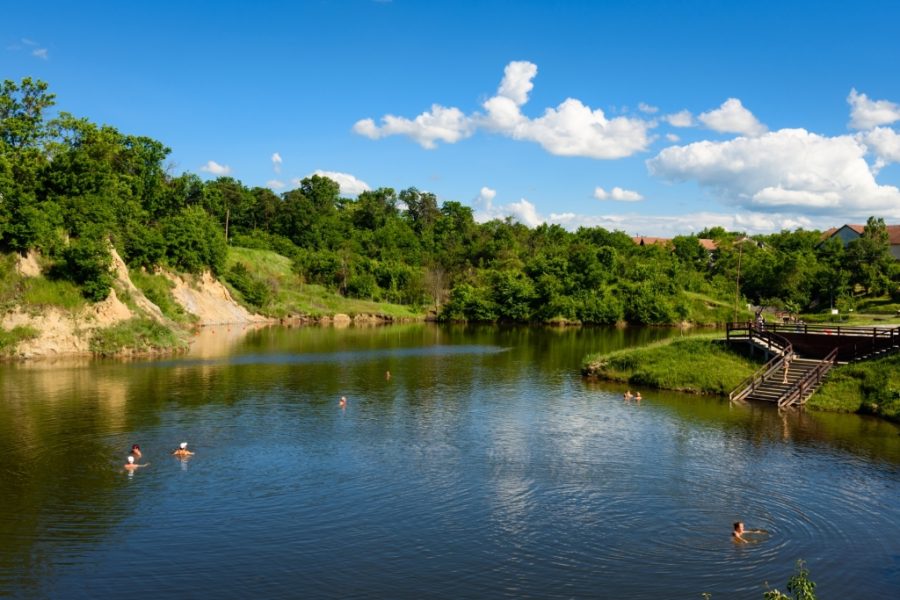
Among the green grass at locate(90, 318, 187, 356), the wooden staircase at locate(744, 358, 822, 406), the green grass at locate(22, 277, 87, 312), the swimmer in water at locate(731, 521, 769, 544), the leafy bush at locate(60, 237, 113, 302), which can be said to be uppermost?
the leafy bush at locate(60, 237, 113, 302)

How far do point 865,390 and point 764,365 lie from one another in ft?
26.8

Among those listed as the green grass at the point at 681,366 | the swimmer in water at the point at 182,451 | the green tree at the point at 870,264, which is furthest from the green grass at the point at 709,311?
the swimmer in water at the point at 182,451

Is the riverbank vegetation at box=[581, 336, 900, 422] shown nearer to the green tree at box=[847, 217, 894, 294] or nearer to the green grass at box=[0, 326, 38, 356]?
the green grass at box=[0, 326, 38, 356]

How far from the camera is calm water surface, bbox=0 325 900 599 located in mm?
24625

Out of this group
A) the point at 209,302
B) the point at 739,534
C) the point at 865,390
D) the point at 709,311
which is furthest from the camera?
the point at 709,311

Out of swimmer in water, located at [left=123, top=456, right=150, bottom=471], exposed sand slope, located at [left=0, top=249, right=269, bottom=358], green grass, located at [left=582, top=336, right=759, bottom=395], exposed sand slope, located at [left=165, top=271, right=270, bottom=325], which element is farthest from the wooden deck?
exposed sand slope, located at [left=165, top=271, right=270, bottom=325]

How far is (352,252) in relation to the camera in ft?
575

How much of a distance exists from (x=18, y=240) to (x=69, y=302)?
8.20m

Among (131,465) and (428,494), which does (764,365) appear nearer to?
(428,494)

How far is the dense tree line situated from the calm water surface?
97.3 feet

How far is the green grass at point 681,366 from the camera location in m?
59.2

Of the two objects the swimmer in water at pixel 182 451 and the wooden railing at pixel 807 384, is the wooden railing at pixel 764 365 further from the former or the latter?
the swimmer in water at pixel 182 451

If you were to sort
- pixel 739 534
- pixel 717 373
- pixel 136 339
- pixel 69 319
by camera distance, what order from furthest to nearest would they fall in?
pixel 136 339 → pixel 69 319 → pixel 717 373 → pixel 739 534

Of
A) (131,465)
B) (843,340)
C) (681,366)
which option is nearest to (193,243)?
(681,366)
